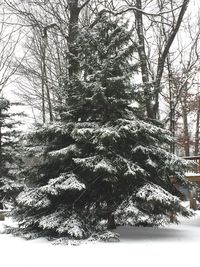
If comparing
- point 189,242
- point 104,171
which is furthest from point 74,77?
point 189,242

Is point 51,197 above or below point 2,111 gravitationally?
below

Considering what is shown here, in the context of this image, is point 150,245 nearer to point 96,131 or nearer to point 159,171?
point 159,171

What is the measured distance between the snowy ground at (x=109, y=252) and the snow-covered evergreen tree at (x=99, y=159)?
2.13 feet

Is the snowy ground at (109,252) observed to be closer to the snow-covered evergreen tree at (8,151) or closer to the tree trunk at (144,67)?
the tree trunk at (144,67)

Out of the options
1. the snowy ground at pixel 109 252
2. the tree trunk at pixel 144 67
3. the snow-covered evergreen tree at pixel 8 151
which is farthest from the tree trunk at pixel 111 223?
the snow-covered evergreen tree at pixel 8 151

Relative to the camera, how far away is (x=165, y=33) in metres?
21.4

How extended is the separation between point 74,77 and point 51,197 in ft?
11.7

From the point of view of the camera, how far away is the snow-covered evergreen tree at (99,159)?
10.1 m

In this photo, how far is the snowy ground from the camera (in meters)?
7.36

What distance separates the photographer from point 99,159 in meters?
10.3

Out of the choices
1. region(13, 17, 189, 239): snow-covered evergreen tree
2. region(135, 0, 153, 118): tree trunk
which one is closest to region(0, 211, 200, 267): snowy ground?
region(13, 17, 189, 239): snow-covered evergreen tree

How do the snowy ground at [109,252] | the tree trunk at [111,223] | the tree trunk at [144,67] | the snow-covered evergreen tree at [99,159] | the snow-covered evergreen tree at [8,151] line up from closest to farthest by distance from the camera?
the snowy ground at [109,252] → the snow-covered evergreen tree at [99,159] → the tree trunk at [111,223] → the tree trunk at [144,67] → the snow-covered evergreen tree at [8,151]

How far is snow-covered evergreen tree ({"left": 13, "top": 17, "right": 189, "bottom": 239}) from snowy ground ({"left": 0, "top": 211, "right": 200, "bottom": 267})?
65cm

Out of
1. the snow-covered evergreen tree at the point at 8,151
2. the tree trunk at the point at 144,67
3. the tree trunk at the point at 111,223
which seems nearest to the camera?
the tree trunk at the point at 111,223
